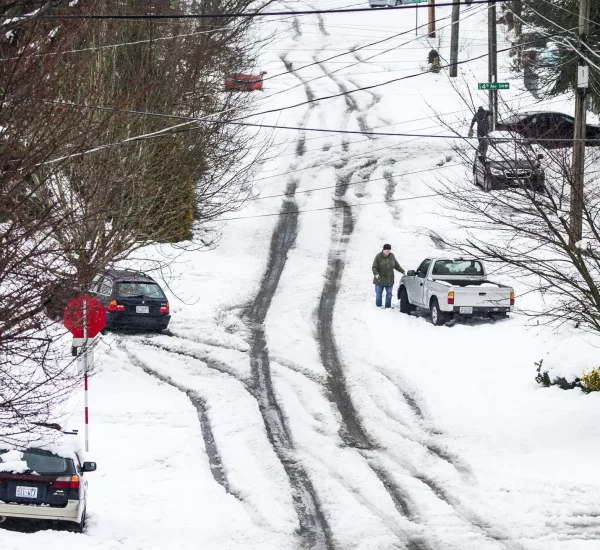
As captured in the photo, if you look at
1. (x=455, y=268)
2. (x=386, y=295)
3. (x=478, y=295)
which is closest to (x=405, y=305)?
(x=386, y=295)

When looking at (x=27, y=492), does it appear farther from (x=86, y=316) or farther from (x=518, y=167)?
(x=518, y=167)

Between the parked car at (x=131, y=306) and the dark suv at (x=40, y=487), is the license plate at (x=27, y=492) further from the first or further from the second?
the parked car at (x=131, y=306)

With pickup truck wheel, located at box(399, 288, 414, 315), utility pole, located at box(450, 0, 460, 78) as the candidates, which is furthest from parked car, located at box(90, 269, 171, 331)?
utility pole, located at box(450, 0, 460, 78)

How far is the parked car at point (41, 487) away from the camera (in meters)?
13.5

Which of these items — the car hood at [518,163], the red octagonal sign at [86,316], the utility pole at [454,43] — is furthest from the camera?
the utility pole at [454,43]

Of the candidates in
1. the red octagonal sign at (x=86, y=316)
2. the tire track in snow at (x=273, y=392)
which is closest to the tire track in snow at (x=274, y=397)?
the tire track in snow at (x=273, y=392)

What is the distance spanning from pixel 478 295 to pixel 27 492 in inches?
559

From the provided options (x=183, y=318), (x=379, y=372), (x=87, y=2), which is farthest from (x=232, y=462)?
(x=183, y=318)

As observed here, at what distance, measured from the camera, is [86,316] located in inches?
603

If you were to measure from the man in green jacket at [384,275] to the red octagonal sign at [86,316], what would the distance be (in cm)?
1132

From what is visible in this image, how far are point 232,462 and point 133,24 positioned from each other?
44.3ft

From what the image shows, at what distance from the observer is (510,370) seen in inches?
872

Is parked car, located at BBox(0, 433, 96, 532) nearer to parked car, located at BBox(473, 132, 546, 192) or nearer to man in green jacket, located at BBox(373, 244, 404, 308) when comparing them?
parked car, located at BBox(473, 132, 546, 192)

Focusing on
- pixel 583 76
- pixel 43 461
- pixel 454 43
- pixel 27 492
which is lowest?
pixel 27 492
